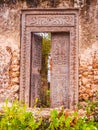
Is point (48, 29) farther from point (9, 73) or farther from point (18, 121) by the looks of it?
point (18, 121)

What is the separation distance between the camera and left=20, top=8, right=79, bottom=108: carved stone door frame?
7.81m

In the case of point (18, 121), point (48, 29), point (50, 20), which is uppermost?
point (50, 20)

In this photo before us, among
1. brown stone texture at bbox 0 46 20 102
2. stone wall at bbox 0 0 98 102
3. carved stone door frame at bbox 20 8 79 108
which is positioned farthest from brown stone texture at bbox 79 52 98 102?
brown stone texture at bbox 0 46 20 102

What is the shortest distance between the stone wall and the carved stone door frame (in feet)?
0.36

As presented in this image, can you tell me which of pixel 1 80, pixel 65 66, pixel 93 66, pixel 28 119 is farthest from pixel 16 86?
pixel 28 119

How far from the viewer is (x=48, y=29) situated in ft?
26.1

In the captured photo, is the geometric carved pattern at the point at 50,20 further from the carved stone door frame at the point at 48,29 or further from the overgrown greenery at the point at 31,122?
the overgrown greenery at the point at 31,122

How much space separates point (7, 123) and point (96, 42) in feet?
16.4

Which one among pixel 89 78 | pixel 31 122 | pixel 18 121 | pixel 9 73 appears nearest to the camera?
pixel 31 122

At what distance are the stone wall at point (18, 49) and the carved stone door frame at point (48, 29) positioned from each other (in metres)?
0.11

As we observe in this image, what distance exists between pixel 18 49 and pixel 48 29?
2.57 ft

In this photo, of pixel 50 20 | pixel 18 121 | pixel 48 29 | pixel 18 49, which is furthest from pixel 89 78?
pixel 18 121

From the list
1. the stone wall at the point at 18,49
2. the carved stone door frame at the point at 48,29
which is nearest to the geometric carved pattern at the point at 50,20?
the carved stone door frame at the point at 48,29

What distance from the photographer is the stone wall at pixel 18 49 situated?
7695 millimetres
